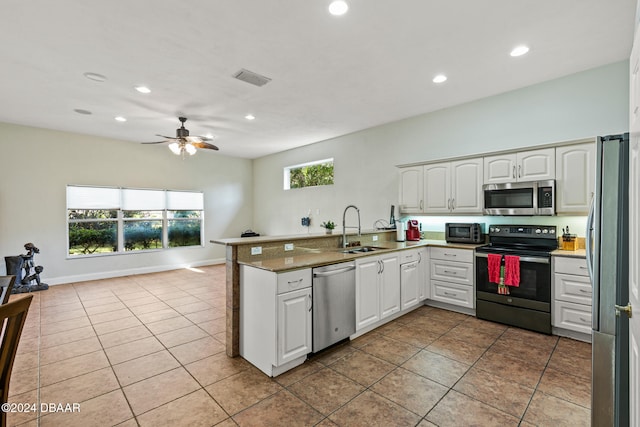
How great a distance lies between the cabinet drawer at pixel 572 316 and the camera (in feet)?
9.77

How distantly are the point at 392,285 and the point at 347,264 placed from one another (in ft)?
3.08

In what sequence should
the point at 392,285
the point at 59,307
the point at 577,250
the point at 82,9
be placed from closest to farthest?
the point at 82,9 < the point at 577,250 < the point at 392,285 < the point at 59,307

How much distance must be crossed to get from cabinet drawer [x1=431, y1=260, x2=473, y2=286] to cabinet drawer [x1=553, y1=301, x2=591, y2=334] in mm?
893

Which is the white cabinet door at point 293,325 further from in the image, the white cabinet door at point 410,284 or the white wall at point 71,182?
the white wall at point 71,182

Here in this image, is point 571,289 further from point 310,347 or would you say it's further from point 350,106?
point 350,106

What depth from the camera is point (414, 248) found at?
3969 mm

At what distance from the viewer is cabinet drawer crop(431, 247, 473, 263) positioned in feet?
12.4

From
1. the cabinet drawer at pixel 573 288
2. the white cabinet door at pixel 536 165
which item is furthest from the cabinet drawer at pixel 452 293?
the white cabinet door at pixel 536 165

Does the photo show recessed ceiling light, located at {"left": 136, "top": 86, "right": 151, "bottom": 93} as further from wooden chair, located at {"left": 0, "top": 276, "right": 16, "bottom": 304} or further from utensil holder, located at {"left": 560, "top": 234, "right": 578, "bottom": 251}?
utensil holder, located at {"left": 560, "top": 234, "right": 578, "bottom": 251}

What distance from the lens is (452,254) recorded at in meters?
3.95

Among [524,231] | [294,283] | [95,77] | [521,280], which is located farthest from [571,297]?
[95,77]

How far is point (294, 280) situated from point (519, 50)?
3.28 meters

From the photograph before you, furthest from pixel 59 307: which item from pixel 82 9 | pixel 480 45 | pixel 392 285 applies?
pixel 480 45

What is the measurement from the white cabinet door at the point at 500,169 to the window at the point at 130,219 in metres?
6.65
